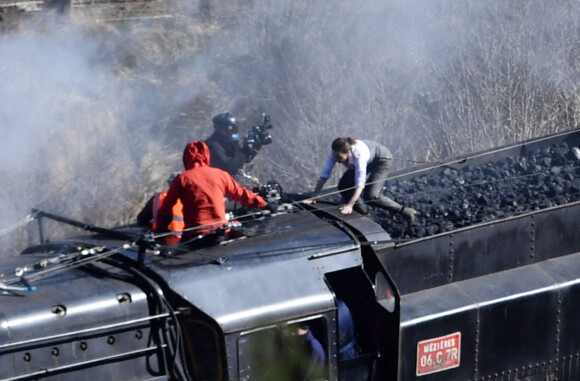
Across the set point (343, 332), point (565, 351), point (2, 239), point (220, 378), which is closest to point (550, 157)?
point (565, 351)

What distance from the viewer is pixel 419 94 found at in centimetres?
1811

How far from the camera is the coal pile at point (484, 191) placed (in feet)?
24.0

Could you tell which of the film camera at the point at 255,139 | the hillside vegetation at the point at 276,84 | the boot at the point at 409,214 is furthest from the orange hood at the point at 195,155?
the hillside vegetation at the point at 276,84

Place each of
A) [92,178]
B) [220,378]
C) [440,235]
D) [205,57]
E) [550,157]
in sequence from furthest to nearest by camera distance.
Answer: [205,57], [92,178], [550,157], [440,235], [220,378]

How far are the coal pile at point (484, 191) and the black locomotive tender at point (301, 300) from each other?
39 centimetres

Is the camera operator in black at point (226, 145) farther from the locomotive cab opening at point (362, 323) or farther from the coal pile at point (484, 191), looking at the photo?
the locomotive cab opening at point (362, 323)

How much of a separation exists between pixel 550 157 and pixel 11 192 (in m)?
7.95

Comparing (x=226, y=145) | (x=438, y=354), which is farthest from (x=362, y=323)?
(x=226, y=145)

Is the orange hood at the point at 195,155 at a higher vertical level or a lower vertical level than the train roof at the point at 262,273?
higher

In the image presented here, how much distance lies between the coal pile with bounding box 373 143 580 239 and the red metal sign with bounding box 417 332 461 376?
899 mm

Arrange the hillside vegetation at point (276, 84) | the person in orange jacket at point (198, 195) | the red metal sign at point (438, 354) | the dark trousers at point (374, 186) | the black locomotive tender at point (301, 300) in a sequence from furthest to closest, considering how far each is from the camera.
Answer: the hillside vegetation at point (276, 84) → the dark trousers at point (374, 186) → the person in orange jacket at point (198, 195) → the red metal sign at point (438, 354) → the black locomotive tender at point (301, 300)

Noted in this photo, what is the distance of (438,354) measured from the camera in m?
6.35

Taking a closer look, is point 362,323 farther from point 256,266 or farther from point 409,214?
point 409,214

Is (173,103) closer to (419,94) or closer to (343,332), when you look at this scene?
(419,94)
